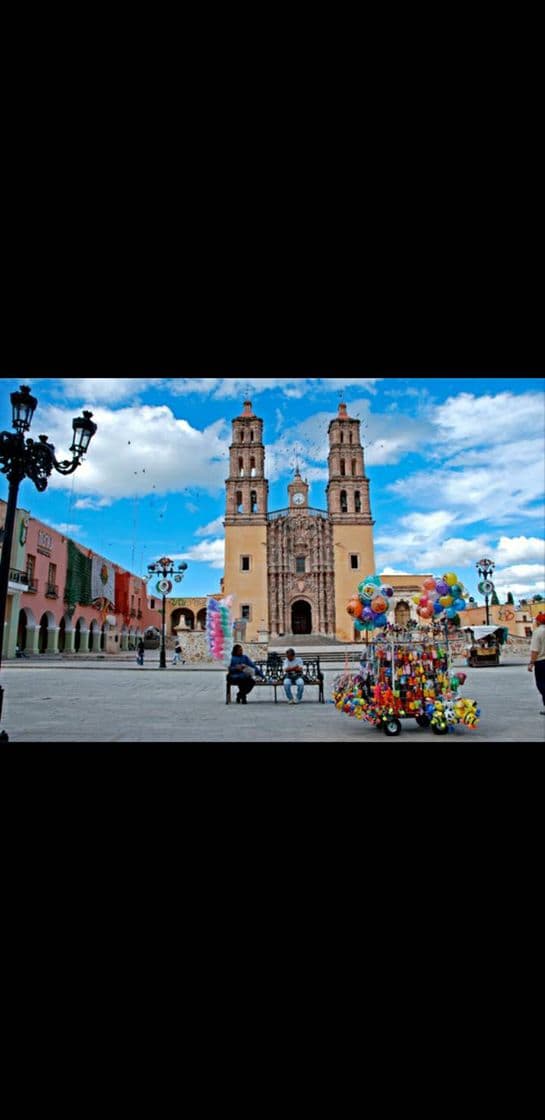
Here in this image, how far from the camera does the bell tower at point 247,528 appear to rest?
29.6 m

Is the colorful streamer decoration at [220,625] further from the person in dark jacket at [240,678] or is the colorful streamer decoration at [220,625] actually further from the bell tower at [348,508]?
the bell tower at [348,508]

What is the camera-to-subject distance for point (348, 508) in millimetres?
31453

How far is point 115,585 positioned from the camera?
32.9 meters

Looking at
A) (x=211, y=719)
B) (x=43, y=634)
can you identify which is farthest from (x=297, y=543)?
(x=211, y=719)

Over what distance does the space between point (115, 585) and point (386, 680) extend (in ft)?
96.3

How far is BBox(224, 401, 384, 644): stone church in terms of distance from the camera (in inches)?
1177

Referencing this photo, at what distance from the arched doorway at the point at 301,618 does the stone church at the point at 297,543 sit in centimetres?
5
